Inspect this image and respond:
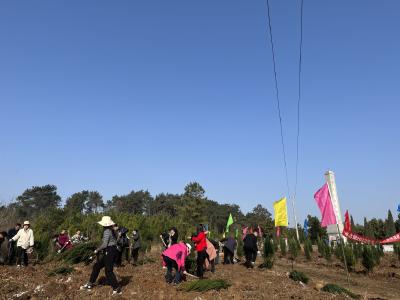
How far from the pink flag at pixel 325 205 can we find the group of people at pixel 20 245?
30.2 feet

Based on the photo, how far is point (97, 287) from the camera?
338 inches

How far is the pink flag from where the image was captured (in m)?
11.5

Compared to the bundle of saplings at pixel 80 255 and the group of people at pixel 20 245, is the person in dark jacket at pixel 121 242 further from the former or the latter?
the group of people at pixel 20 245

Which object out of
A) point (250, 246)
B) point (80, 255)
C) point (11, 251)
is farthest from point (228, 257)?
point (11, 251)

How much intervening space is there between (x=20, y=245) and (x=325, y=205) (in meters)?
9.75

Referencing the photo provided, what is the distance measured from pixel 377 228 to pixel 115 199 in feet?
228

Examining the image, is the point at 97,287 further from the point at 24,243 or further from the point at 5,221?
the point at 5,221

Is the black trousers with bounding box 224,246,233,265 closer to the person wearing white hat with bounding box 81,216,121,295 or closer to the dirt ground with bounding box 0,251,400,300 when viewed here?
the dirt ground with bounding box 0,251,400,300

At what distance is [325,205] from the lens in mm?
11727

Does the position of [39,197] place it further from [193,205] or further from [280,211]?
[280,211]

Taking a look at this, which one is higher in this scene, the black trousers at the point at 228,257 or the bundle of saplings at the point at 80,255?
the black trousers at the point at 228,257

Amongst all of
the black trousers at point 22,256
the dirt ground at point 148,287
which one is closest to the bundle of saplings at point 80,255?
the dirt ground at point 148,287

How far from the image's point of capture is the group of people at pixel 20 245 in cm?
1245

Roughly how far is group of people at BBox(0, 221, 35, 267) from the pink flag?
9.21 m
